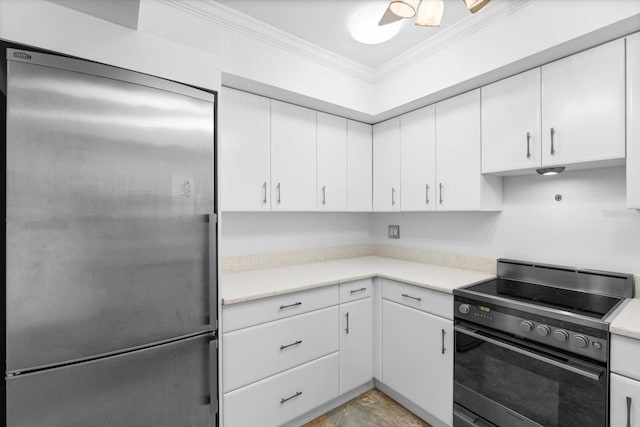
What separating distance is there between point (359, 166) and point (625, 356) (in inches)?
78.3

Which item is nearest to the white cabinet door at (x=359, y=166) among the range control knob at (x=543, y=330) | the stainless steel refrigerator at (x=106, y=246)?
the stainless steel refrigerator at (x=106, y=246)

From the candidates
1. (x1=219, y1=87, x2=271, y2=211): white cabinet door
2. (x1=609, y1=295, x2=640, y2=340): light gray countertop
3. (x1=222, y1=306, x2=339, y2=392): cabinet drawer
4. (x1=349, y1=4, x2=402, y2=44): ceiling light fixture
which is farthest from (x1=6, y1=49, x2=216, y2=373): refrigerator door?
(x1=609, y1=295, x2=640, y2=340): light gray countertop

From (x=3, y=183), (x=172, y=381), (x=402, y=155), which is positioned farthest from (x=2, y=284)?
(x=402, y=155)

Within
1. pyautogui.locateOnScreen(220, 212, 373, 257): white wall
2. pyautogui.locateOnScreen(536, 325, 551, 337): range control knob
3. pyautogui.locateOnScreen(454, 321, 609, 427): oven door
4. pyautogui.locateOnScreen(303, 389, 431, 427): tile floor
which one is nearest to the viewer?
pyautogui.locateOnScreen(454, 321, 609, 427): oven door

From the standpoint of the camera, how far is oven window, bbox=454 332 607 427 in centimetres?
126

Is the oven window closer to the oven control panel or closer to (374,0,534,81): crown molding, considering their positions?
the oven control panel

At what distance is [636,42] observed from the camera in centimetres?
140

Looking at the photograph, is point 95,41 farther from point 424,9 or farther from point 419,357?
point 419,357

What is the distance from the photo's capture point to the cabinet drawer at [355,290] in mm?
2049

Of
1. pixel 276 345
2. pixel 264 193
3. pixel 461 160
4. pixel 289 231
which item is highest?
pixel 461 160

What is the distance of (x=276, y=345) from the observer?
174 cm

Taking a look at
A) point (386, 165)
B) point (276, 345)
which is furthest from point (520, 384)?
point (386, 165)

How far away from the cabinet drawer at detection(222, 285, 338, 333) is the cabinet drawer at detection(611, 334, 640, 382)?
1.35m

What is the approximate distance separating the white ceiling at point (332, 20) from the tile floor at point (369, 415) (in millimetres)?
2469
